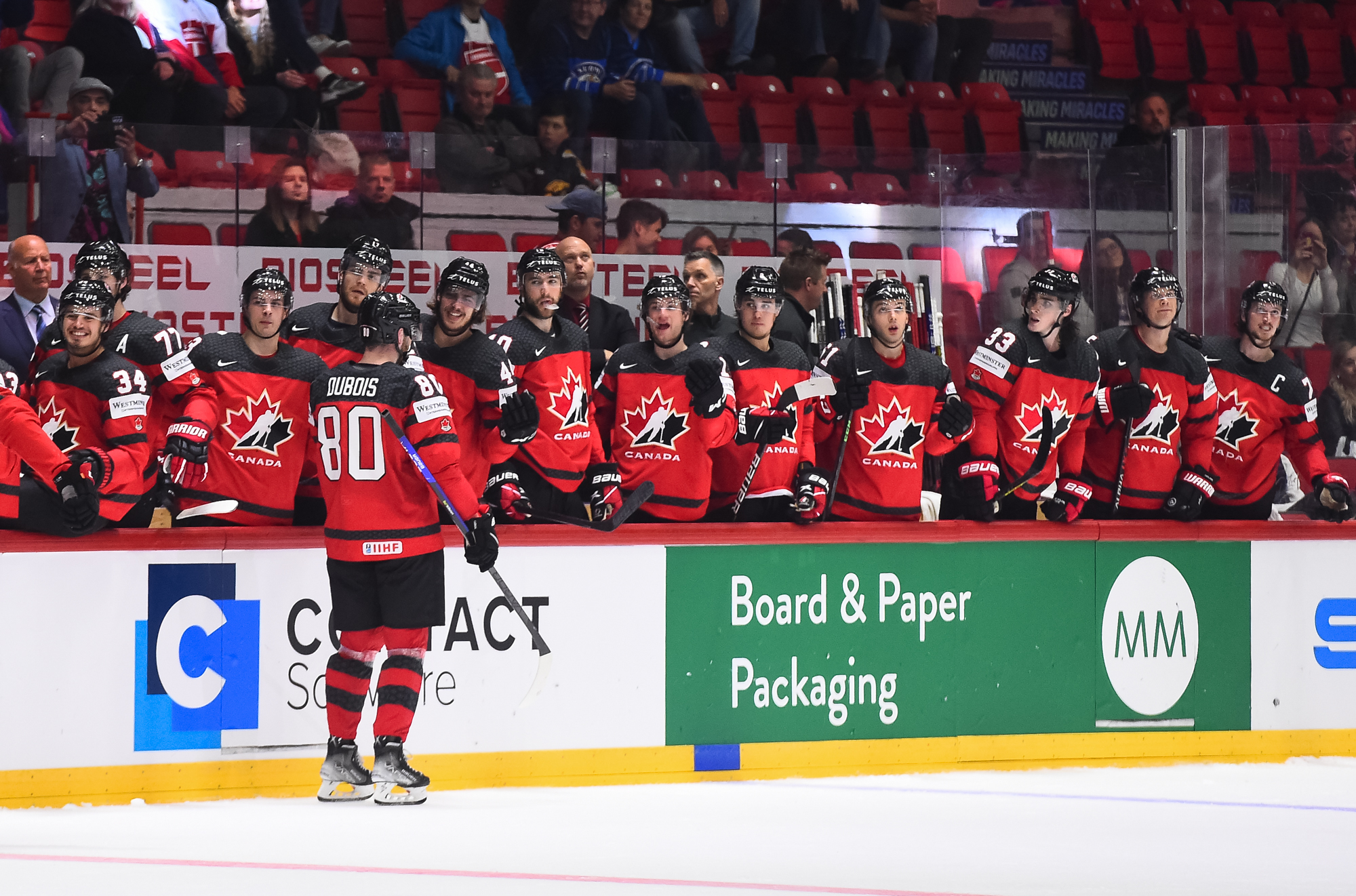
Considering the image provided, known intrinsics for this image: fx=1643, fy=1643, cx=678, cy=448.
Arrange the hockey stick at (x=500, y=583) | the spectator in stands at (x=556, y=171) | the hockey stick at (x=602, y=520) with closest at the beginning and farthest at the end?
the hockey stick at (x=500, y=583) → the hockey stick at (x=602, y=520) → the spectator in stands at (x=556, y=171)

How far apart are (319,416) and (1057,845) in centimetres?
263

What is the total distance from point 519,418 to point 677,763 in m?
1.36

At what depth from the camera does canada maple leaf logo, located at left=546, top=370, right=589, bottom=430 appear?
6.12 metres

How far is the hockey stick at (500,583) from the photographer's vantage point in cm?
517

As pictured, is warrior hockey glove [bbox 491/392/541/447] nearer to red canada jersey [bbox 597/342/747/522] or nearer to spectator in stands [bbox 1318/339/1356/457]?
red canada jersey [bbox 597/342/747/522]

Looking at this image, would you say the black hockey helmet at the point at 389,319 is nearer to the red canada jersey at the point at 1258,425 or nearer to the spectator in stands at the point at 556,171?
the spectator in stands at the point at 556,171

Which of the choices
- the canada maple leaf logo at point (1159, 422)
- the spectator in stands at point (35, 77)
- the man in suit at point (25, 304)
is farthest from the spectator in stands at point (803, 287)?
the spectator in stands at point (35, 77)

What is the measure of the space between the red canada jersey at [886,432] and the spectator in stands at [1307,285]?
1.76 m

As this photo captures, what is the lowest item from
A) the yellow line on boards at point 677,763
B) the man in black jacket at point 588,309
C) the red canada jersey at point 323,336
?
the yellow line on boards at point 677,763

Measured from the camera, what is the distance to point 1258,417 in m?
6.76

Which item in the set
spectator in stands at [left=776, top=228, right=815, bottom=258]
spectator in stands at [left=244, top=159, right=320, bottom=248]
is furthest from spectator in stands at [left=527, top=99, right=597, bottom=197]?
spectator in stands at [left=244, top=159, right=320, bottom=248]

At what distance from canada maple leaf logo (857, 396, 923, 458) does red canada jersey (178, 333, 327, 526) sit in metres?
2.07

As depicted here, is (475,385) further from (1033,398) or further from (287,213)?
(1033,398)

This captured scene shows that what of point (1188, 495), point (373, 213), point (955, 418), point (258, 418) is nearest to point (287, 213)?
point (373, 213)
